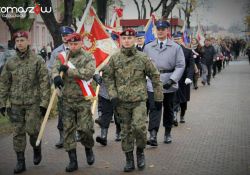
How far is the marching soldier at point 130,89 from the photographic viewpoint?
7.32 meters

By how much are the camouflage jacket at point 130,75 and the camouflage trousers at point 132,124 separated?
0.11 metres

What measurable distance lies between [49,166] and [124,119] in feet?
4.30

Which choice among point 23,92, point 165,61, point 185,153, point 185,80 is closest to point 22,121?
point 23,92

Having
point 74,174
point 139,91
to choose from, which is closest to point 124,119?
point 139,91

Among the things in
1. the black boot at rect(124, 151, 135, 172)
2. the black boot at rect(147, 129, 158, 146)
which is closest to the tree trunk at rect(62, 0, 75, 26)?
the black boot at rect(147, 129, 158, 146)

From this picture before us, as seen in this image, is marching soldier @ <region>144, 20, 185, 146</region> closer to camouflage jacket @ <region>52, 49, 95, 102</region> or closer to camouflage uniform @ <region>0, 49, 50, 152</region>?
camouflage jacket @ <region>52, 49, 95, 102</region>

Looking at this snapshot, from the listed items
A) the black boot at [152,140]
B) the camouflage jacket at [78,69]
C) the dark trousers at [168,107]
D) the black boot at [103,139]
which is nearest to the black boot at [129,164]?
the camouflage jacket at [78,69]

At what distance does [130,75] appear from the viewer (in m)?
7.32

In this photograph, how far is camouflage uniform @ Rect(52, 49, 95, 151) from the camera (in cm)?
734

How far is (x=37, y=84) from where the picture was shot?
7535mm

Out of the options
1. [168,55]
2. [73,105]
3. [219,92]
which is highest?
[168,55]

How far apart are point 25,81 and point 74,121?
0.87 meters

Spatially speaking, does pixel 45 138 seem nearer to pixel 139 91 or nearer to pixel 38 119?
pixel 38 119

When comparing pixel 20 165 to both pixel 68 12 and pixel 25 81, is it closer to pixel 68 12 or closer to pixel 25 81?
pixel 25 81
